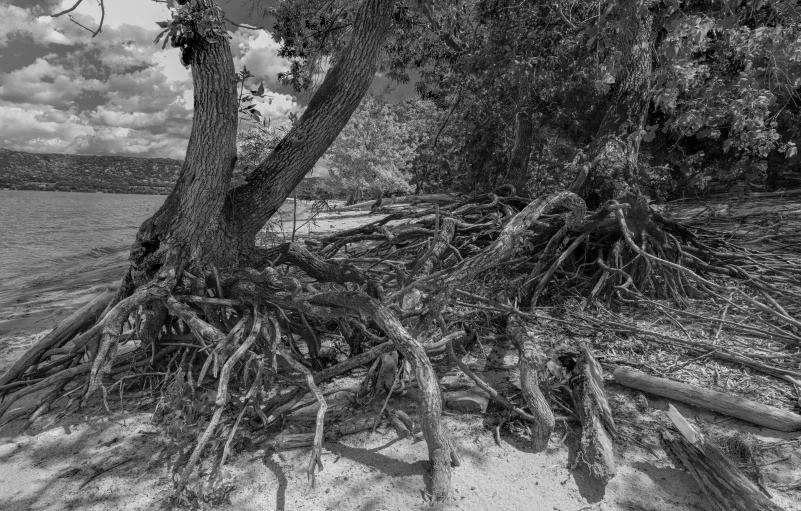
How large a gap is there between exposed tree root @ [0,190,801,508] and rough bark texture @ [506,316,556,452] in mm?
10

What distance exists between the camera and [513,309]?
13.2 feet

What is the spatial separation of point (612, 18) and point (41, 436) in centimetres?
505

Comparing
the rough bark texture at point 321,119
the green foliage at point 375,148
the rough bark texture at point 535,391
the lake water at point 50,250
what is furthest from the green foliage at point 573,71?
the green foliage at point 375,148

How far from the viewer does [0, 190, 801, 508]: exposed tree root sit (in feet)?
9.32

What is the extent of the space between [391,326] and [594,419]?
53.6 inches

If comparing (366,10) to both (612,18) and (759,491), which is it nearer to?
(612,18)

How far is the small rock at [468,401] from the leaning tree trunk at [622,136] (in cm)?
341

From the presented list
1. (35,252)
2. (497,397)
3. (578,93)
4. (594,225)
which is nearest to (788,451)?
(497,397)

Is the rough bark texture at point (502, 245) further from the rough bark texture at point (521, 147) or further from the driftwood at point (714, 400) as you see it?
the rough bark texture at point (521, 147)

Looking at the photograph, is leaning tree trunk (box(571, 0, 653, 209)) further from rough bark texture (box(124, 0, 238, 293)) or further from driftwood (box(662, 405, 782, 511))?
rough bark texture (box(124, 0, 238, 293))

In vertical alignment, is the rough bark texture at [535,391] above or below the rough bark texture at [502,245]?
below

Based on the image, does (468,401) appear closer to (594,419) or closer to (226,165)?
(594,419)

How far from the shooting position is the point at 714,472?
7.55 feet

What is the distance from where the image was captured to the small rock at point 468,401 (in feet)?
10.5
